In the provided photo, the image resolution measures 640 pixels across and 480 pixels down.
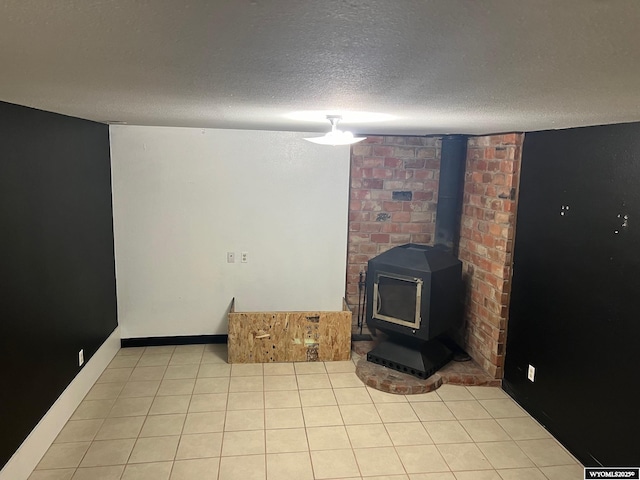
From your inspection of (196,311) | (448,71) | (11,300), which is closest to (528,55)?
(448,71)

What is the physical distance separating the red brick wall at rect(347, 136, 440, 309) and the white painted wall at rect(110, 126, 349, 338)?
13 cm

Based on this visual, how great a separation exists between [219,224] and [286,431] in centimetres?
205

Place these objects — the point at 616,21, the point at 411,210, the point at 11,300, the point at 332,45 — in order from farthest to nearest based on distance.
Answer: the point at 411,210
the point at 11,300
the point at 332,45
the point at 616,21

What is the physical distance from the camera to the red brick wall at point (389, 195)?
4.57 meters

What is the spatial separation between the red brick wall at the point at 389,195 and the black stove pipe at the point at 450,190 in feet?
0.62

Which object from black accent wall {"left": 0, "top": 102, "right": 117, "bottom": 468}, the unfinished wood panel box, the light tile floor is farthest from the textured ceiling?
the unfinished wood panel box

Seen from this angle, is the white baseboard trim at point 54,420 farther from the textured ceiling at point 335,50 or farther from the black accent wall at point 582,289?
the black accent wall at point 582,289

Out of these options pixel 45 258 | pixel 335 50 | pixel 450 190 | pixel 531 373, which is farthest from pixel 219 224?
pixel 335 50

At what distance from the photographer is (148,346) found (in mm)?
4629

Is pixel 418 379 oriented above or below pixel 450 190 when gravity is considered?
below

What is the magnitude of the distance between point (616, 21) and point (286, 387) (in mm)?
3592

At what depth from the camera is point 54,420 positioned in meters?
3.07

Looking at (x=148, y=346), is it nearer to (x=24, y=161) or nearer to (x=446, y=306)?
(x=24, y=161)

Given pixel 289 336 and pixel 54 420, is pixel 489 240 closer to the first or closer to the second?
pixel 289 336
